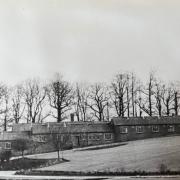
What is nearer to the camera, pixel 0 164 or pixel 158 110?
pixel 0 164

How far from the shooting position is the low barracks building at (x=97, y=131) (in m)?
48.5

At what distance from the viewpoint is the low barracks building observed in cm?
4854

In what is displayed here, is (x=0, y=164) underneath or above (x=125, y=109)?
underneath

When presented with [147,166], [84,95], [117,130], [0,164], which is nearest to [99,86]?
[84,95]

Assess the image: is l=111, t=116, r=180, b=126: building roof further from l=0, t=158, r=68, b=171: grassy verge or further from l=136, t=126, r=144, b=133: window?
l=0, t=158, r=68, b=171: grassy verge

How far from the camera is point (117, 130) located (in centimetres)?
5306

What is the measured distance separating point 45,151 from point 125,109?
16593 millimetres

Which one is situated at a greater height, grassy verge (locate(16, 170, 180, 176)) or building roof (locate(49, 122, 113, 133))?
building roof (locate(49, 122, 113, 133))

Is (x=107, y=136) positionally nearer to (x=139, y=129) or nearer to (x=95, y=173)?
(x=139, y=129)

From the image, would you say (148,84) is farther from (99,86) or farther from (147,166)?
(147,166)

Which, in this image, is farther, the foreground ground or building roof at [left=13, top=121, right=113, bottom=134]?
building roof at [left=13, top=121, right=113, bottom=134]

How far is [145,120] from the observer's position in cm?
5381

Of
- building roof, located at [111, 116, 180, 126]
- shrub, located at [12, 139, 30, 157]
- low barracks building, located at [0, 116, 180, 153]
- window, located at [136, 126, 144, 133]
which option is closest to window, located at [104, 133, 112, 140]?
low barracks building, located at [0, 116, 180, 153]

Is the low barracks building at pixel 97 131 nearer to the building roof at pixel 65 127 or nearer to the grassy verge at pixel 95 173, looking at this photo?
the building roof at pixel 65 127
